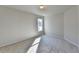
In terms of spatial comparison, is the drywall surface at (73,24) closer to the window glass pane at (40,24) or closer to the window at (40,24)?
the window at (40,24)

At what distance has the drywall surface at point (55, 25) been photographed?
615cm

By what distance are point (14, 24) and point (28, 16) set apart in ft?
5.27

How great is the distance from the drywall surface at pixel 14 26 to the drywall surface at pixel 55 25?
177 cm

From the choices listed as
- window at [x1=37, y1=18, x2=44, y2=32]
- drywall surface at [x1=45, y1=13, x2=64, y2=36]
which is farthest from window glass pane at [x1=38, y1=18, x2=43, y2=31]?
drywall surface at [x1=45, y1=13, x2=64, y2=36]

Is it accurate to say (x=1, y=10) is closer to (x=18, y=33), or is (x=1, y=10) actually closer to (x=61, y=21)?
(x=18, y=33)

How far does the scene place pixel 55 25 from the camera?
6.89 metres

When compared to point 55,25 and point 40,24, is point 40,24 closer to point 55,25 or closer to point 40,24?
point 40,24

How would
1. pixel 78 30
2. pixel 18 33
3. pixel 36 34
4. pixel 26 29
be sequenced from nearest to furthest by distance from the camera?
pixel 78 30 → pixel 18 33 → pixel 26 29 → pixel 36 34

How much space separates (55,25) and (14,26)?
133 inches

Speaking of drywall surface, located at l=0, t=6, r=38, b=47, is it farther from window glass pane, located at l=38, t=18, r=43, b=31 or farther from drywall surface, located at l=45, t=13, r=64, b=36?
drywall surface, located at l=45, t=13, r=64, b=36
